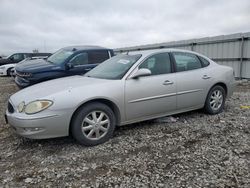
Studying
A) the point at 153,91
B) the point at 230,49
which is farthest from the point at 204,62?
the point at 230,49

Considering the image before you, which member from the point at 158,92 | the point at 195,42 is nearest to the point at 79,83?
the point at 158,92

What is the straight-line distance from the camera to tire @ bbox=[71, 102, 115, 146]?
3309mm

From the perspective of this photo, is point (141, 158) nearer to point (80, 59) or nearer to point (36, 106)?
point (36, 106)

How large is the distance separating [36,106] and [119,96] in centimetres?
122

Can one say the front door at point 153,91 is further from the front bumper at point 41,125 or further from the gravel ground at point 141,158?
the front bumper at point 41,125

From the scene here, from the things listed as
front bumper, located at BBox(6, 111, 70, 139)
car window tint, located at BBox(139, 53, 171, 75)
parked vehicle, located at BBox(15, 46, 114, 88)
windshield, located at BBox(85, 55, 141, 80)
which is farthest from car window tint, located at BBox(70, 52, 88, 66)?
front bumper, located at BBox(6, 111, 70, 139)

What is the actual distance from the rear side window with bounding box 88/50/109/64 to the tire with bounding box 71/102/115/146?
406 centimetres

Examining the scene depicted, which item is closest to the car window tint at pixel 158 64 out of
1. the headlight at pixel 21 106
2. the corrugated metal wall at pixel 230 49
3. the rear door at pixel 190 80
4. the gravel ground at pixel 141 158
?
the rear door at pixel 190 80

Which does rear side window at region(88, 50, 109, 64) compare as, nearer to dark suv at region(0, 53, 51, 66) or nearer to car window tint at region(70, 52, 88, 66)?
car window tint at region(70, 52, 88, 66)

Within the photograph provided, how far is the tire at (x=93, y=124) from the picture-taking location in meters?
3.31

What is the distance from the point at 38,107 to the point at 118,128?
1.59 metres

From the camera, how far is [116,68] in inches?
162

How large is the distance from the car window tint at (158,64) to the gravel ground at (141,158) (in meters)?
1.02

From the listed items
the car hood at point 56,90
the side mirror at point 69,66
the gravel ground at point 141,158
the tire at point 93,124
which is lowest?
the gravel ground at point 141,158
